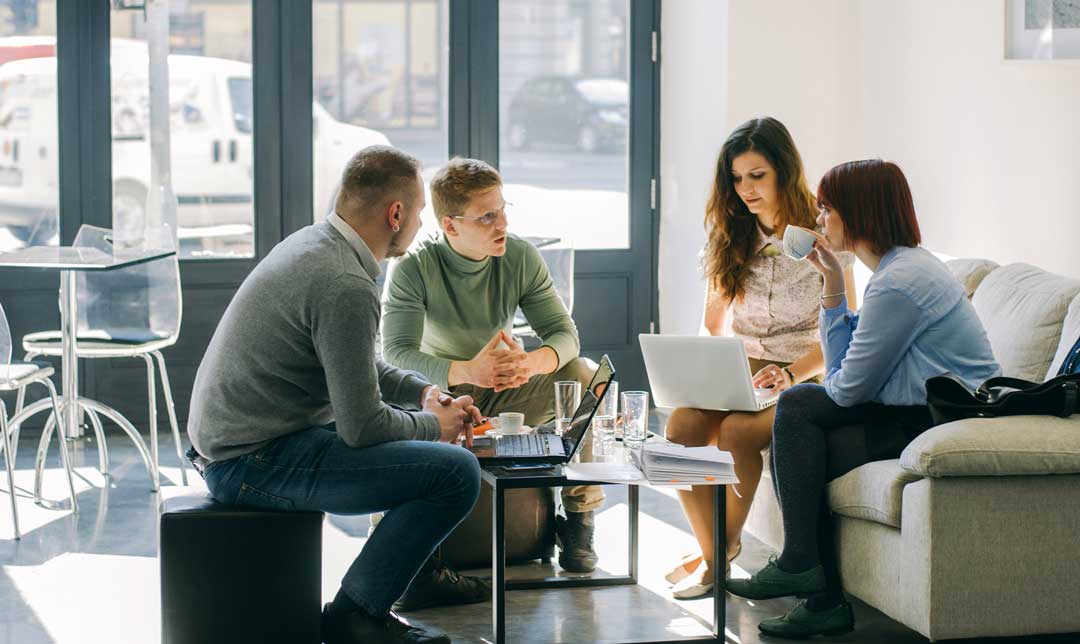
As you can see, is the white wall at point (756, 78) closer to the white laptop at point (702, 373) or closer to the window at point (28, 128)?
the white laptop at point (702, 373)

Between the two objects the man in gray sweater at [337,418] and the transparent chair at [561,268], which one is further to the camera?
the transparent chair at [561,268]

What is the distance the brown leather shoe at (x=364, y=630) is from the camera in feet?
9.35

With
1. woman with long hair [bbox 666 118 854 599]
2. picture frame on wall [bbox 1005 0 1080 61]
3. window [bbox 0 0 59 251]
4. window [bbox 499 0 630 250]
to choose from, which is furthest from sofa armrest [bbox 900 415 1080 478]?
window [bbox 0 0 59 251]

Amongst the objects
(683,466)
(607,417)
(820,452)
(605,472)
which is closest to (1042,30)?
(820,452)

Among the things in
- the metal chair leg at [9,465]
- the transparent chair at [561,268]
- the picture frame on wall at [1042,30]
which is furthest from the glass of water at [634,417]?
the transparent chair at [561,268]

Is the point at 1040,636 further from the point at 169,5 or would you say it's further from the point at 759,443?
the point at 169,5

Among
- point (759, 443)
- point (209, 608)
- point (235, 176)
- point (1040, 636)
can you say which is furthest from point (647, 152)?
point (209, 608)

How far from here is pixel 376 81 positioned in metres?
5.98

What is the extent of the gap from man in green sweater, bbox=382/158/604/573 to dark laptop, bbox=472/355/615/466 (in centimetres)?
38

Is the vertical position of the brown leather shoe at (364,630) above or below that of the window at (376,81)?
below

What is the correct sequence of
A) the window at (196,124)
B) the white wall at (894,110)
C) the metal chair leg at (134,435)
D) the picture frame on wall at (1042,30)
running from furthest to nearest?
the window at (196,124) → the metal chair leg at (134,435) → the white wall at (894,110) → the picture frame on wall at (1042,30)

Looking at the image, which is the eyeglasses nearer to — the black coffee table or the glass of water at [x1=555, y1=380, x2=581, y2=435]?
the glass of water at [x1=555, y1=380, x2=581, y2=435]

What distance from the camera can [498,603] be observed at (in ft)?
9.57

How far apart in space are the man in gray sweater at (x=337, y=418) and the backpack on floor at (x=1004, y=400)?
104cm
